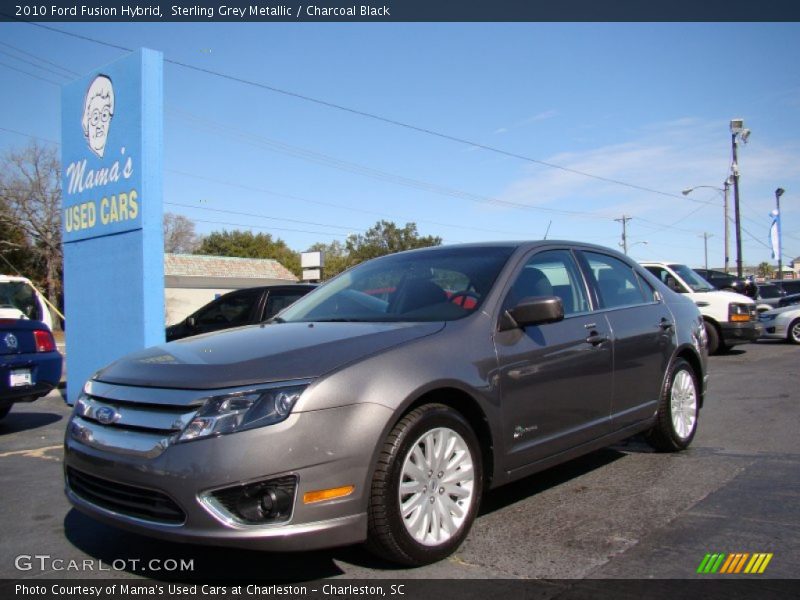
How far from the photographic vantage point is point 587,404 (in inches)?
170

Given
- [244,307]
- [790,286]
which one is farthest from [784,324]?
[244,307]

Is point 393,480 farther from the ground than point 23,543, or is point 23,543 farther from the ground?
point 393,480

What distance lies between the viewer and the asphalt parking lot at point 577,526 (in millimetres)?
3301

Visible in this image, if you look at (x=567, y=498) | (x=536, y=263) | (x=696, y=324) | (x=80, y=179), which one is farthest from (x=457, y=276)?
(x=80, y=179)

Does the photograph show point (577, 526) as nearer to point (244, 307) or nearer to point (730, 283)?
point (244, 307)

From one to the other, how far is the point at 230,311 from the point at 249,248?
218ft

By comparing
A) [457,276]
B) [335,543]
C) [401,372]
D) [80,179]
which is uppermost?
[80,179]

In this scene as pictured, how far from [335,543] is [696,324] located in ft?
13.5

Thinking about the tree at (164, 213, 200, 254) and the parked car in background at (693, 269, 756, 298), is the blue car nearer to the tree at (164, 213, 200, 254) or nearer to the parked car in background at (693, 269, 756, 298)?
the parked car in background at (693, 269, 756, 298)

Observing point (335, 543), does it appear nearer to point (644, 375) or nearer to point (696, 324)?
point (644, 375)

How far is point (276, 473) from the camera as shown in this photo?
284 cm

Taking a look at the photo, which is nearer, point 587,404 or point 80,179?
point 587,404

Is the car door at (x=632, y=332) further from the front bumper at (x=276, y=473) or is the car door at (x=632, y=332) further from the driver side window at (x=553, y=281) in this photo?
the front bumper at (x=276, y=473)

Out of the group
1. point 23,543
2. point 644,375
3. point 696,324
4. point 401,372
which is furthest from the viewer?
point 696,324
